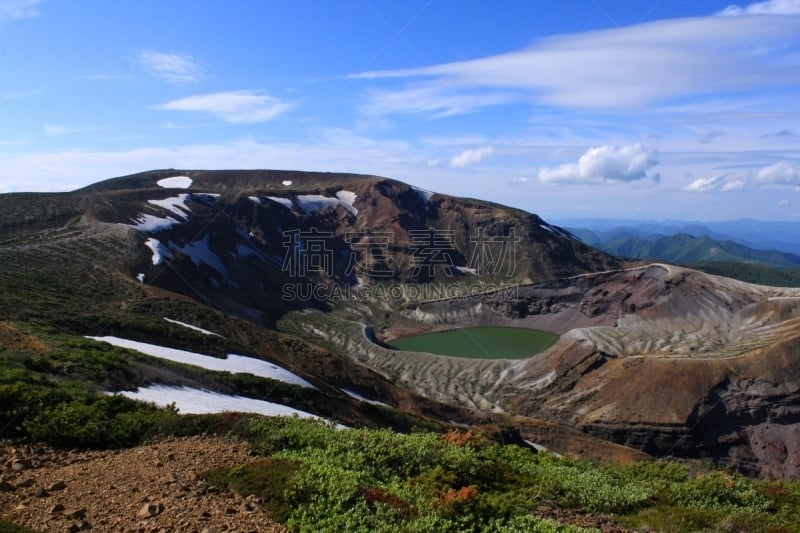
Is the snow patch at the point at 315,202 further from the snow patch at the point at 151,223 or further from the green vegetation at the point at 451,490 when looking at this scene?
the green vegetation at the point at 451,490

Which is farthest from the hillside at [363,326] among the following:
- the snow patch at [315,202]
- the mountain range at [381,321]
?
the snow patch at [315,202]

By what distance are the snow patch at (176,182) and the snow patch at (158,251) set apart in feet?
226

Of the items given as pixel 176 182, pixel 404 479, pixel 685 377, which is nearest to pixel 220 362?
pixel 404 479

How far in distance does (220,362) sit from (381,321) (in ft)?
192

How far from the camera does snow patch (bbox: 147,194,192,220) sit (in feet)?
266

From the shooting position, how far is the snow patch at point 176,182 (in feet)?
412

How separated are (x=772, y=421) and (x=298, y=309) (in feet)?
194

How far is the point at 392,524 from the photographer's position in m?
7.89

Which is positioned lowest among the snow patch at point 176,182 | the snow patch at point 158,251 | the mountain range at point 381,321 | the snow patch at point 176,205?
the mountain range at point 381,321

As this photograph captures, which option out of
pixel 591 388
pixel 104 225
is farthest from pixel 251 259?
pixel 591 388

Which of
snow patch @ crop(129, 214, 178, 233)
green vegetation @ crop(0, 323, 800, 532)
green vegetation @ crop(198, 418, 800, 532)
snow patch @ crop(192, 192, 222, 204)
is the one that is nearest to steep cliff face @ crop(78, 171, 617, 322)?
snow patch @ crop(129, 214, 178, 233)

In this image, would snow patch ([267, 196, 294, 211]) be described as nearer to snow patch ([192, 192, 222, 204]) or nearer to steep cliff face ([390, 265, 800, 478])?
snow patch ([192, 192, 222, 204])

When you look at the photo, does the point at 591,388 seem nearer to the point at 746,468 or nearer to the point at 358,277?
the point at 746,468

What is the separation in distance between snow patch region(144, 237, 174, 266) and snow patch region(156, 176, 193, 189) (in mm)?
68746
